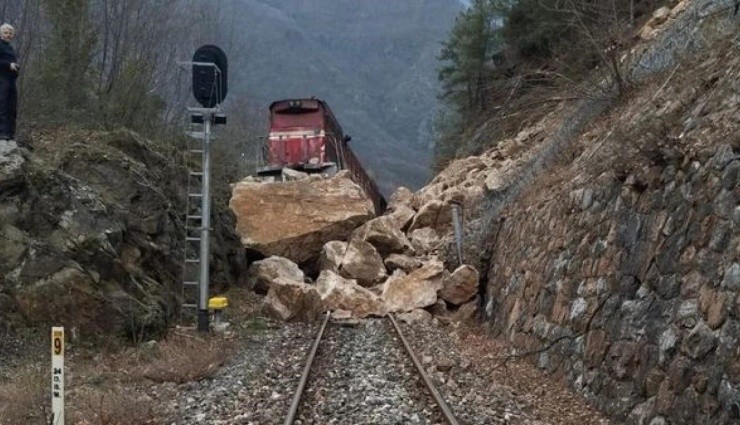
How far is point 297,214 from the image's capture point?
23.0 m

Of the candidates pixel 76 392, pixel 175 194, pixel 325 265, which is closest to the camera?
pixel 76 392

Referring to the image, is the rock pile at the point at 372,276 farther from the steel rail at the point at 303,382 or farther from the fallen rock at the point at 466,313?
the steel rail at the point at 303,382

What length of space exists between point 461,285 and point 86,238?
7506mm

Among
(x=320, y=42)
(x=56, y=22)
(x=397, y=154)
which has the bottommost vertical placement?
(x=397, y=154)

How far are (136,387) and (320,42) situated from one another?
192 metres

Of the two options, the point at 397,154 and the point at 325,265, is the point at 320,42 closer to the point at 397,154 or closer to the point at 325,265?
the point at 397,154

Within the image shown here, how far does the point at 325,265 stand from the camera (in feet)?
66.5

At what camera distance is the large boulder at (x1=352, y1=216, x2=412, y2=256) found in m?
20.9

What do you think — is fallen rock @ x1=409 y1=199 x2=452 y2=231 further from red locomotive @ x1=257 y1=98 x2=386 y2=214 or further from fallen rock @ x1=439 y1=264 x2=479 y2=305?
fallen rock @ x1=439 y1=264 x2=479 y2=305

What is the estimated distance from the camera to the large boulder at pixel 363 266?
1902cm

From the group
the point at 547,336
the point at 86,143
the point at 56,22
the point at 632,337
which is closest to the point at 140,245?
the point at 86,143

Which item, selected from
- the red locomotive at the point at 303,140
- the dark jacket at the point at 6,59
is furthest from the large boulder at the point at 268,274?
the dark jacket at the point at 6,59

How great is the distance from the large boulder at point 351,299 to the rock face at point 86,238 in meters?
3.45

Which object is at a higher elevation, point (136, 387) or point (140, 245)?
point (140, 245)
